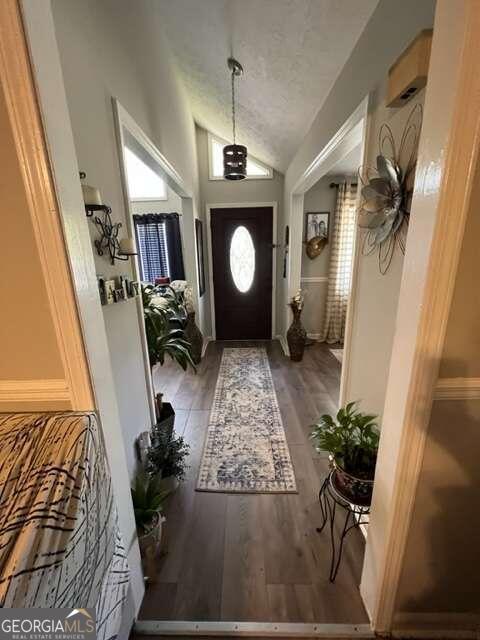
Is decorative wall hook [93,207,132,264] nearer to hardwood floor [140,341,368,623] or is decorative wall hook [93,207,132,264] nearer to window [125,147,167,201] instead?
hardwood floor [140,341,368,623]

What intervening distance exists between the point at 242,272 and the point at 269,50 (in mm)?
2709

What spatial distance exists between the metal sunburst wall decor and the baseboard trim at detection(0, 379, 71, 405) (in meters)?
1.30

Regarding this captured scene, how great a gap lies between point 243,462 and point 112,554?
117 cm

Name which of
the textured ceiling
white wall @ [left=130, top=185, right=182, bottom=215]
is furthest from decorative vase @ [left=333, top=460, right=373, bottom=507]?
white wall @ [left=130, top=185, right=182, bottom=215]

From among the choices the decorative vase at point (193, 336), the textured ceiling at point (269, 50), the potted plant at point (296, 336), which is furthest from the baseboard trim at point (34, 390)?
the potted plant at point (296, 336)

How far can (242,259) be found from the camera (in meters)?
4.09

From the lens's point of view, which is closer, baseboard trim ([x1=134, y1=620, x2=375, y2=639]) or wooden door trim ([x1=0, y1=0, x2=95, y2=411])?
wooden door trim ([x1=0, y1=0, x2=95, y2=411])

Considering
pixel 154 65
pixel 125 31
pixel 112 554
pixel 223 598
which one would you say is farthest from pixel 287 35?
pixel 223 598

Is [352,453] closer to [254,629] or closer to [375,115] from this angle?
[254,629]

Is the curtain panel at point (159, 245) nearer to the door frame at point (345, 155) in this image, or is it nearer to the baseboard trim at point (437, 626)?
the door frame at point (345, 155)

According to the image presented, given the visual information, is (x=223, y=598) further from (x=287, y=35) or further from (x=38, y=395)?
(x=287, y=35)

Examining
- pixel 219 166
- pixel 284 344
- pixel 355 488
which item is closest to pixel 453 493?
pixel 355 488

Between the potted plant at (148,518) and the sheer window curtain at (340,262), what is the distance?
3.29 meters

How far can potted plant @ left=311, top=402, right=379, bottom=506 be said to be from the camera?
1.13 m
